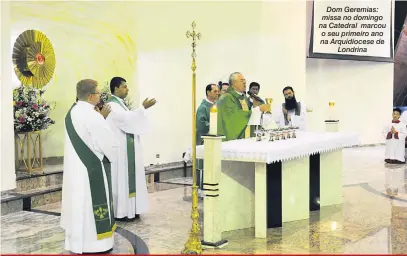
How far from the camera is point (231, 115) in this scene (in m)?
6.86

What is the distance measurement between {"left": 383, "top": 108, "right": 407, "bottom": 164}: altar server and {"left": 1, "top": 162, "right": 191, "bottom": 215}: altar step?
17.5 ft

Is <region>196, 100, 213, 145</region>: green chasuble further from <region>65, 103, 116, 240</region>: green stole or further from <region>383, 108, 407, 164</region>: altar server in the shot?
<region>383, 108, 407, 164</region>: altar server

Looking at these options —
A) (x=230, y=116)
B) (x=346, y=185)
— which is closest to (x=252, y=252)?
(x=230, y=116)

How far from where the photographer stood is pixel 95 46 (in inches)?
395

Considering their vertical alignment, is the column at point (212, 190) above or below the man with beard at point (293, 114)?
below

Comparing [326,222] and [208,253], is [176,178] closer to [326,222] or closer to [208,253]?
[326,222]


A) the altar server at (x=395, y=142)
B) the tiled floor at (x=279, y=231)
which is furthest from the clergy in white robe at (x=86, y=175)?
the altar server at (x=395, y=142)

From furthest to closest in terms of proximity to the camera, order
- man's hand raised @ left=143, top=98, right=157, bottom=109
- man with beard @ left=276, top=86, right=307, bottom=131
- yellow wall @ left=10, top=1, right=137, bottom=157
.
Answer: man with beard @ left=276, top=86, right=307, bottom=131 → yellow wall @ left=10, top=1, right=137, bottom=157 → man's hand raised @ left=143, top=98, right=157, bottom=109

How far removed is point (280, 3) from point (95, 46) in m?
4.65

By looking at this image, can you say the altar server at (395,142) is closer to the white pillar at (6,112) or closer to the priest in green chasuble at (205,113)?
the priest in green chasuble at (205,113)

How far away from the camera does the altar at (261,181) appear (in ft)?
17.9

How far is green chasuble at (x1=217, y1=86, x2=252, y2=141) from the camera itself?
6840 millimetres

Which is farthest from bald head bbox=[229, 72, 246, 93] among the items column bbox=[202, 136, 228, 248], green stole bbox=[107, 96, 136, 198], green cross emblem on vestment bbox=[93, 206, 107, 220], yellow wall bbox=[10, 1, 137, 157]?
yellow wall bbox=[10, 1, 137, 157]

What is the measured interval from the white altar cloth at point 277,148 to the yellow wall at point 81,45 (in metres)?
4.32
